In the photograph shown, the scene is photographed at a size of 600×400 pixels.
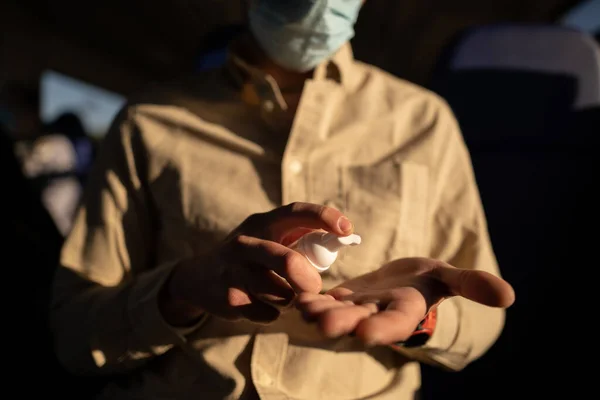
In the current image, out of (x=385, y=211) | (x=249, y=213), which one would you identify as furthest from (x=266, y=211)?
(x=385, y=211)

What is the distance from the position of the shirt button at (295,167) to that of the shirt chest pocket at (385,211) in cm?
7

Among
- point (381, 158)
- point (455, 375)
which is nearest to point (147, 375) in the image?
point (381, 158)

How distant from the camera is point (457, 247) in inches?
27.2

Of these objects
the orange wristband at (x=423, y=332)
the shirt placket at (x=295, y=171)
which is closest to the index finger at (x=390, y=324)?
the orange wristband at (x=423, y=332)

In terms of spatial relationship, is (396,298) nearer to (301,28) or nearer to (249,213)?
(249,213)

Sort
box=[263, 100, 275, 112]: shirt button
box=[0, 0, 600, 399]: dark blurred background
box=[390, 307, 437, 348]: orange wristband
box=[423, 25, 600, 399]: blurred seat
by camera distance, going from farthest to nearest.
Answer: box=[423, 25, 600, 399]: blurred seat
box=[0, 0, 600, 399]: dark blurred background
box=[263, 100, 275, 112]: shirt button
box=[390, 307, 437, 348]: orange wristband

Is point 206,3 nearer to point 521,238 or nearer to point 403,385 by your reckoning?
point 521,238

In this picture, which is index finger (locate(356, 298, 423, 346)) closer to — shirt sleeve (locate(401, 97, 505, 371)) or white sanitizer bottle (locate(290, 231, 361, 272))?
white sanitizer bottle (locate(290, 231, 361, 272))

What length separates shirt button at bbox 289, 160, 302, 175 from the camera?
63 cm

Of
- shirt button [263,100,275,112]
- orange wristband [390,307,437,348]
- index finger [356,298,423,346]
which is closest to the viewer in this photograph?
index finger [356,298,423,346]

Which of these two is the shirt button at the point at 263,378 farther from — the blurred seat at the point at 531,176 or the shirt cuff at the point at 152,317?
the blurred seat at the point at 531,176

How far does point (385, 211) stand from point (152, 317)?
0.35 m

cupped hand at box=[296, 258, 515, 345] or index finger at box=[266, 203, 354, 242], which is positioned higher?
index finger at box=[266, 203, 354, 242]

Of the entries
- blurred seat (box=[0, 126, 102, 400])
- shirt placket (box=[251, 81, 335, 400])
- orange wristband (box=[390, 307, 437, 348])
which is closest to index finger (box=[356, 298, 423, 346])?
orange wristband (box=[390, 307, 437, 348])
